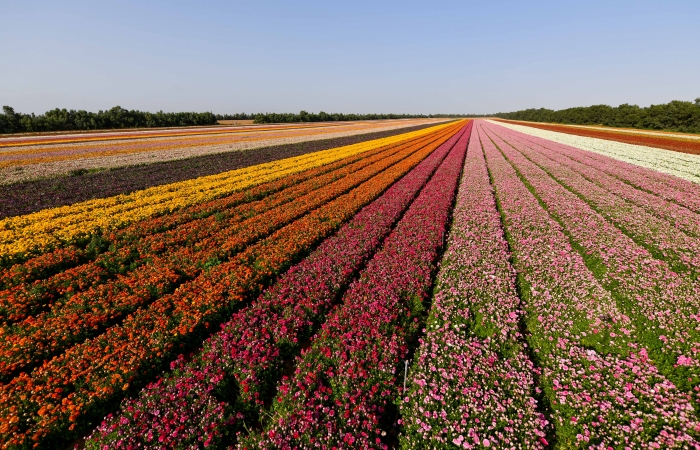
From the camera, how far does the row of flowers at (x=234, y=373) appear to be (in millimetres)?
5367

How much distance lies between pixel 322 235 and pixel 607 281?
10626 mm

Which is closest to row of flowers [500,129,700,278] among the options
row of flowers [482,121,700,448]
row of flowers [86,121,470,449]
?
row of flowers [482,121,700,448]

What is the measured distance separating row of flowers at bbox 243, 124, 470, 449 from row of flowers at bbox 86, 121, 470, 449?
0.47 meters

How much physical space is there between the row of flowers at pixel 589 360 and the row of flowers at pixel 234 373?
18.7 ft

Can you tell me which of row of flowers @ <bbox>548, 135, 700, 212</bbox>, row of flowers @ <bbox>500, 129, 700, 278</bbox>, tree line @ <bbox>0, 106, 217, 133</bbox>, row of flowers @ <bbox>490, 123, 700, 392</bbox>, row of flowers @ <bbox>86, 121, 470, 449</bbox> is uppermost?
tree line @ <bbox>0, 106, 217, 133</bbox>

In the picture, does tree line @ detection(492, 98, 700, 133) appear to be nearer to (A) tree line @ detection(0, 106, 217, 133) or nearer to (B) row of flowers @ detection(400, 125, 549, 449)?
(B) row of flowers @ detection(400, 125, 549, 449)

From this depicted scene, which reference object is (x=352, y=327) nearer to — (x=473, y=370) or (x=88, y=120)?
(x=473, y=370)

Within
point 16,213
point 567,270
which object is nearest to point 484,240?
point 567,270

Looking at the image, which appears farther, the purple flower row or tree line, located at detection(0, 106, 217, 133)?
tree line, located at detection(0, 106, 217, 133)

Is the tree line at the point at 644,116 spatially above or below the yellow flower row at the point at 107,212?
above

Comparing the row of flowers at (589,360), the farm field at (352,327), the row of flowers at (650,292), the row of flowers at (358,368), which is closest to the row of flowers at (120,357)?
the farm field at (352,327)

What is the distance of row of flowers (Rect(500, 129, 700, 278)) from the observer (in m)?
11.1

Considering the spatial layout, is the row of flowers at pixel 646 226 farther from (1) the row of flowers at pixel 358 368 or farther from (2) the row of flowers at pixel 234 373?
(2) the row of flowers at pixel 234 373

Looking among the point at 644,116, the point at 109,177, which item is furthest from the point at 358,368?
the point at 644,116
